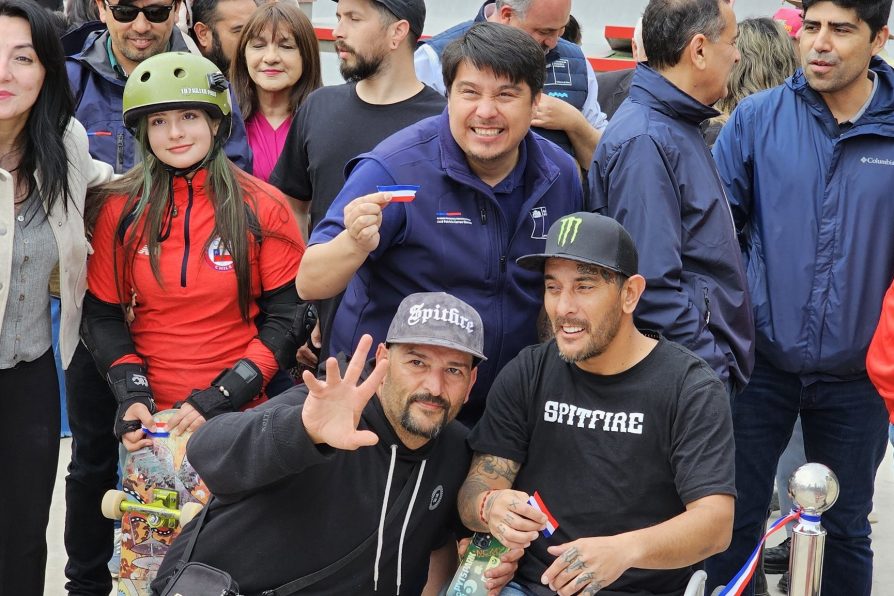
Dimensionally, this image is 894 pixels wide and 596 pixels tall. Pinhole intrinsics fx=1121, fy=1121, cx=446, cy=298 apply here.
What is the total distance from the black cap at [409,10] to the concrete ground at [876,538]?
2843 mm

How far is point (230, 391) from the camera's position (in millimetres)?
3881

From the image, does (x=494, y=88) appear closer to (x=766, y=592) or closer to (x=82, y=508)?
(x=82, y=508)

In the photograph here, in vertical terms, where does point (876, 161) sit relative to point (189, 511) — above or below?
above

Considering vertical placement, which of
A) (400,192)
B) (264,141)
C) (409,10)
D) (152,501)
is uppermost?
(409,10)

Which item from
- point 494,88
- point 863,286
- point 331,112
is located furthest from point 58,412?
point 863,286

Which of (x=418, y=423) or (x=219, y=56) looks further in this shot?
(x=219, y=56)

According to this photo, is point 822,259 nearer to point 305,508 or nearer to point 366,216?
point 366,216

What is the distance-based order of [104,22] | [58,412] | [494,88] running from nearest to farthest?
[494,88]
[58,412]
[104,22]

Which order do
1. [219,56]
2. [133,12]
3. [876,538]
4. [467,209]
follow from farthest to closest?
[876,538], [219,56], [133,12], [467,209]

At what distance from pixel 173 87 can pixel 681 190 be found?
1.82 m

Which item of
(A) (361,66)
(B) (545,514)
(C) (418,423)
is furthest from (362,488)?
(A) (361,66)

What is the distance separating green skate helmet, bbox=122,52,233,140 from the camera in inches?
157

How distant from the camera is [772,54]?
565 cm

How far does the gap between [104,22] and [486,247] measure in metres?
2.33
